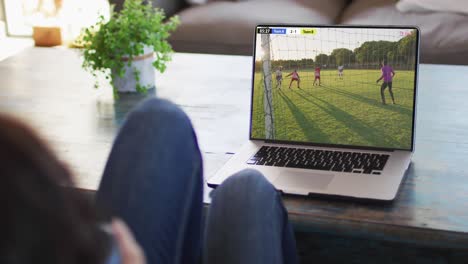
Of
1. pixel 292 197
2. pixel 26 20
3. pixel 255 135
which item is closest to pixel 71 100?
pixel 255 135

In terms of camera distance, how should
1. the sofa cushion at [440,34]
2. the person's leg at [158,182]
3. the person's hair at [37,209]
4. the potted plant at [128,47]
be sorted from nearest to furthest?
the person's hair at [37,209]
the person's leg at [158,182]
the potted plant at [128,47]
the sofa cushion at [440,34]

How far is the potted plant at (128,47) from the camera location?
1.70 metres

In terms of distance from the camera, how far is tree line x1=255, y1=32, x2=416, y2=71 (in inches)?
50.6

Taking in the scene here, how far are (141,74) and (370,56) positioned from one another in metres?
0.63

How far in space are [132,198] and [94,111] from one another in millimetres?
708

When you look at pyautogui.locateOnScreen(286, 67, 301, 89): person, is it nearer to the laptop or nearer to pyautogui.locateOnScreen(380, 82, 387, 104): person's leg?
the laptop

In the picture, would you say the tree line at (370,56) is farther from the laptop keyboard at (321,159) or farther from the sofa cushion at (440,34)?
the sofa cushion at (440,34)

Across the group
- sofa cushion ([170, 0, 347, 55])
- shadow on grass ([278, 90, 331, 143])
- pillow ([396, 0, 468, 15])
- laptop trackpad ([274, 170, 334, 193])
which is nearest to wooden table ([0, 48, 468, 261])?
laptop trackpad ([274, 170, 334, 193])

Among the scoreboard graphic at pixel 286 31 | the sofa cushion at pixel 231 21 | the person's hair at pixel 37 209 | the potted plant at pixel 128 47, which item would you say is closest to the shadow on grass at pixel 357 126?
the scoreboard graphic at pixel 286 31

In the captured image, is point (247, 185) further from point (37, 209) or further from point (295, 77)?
point (37, 209)

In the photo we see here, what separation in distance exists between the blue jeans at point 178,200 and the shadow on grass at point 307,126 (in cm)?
28

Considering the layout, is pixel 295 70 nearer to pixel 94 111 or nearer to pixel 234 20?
pixel 94 111

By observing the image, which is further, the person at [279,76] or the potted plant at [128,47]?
the potted plant at [128,47]

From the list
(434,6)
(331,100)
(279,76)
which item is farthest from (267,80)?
(434,6)
